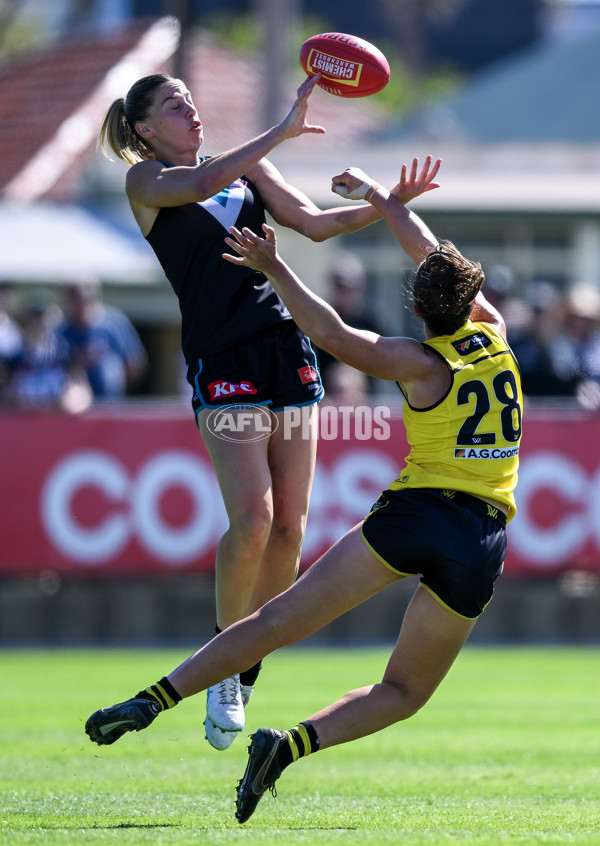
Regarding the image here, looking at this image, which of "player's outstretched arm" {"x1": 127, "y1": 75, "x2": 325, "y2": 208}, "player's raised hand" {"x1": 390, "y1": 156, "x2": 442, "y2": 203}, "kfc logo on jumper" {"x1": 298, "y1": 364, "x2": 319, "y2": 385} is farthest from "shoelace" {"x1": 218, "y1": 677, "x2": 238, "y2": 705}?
"player's raised hand" {"x1": 390, "y1": 156, "x2": 442, "y2": 203}

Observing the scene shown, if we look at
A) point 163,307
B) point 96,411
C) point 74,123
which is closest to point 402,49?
point 74,123

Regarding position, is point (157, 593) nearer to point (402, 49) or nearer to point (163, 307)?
point (163, 307)

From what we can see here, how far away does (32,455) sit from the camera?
12.6 meters

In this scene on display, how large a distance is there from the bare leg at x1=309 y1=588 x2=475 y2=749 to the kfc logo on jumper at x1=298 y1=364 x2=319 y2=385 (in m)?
1.26

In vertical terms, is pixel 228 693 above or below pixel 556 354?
above

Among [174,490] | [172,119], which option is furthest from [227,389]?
[174,490]

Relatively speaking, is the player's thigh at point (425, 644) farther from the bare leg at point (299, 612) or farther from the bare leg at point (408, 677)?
the bare leg at point (299, 612)

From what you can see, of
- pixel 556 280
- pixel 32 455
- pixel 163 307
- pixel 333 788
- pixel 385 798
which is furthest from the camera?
pixel 556 280

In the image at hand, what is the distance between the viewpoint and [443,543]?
5531 mm

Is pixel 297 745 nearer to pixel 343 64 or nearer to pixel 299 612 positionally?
pixel 299 612

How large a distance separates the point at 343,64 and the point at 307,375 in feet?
4.34

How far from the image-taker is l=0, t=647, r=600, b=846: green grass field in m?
5.47

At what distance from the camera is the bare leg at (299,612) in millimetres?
5566

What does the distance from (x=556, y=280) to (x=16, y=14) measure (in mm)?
29222
